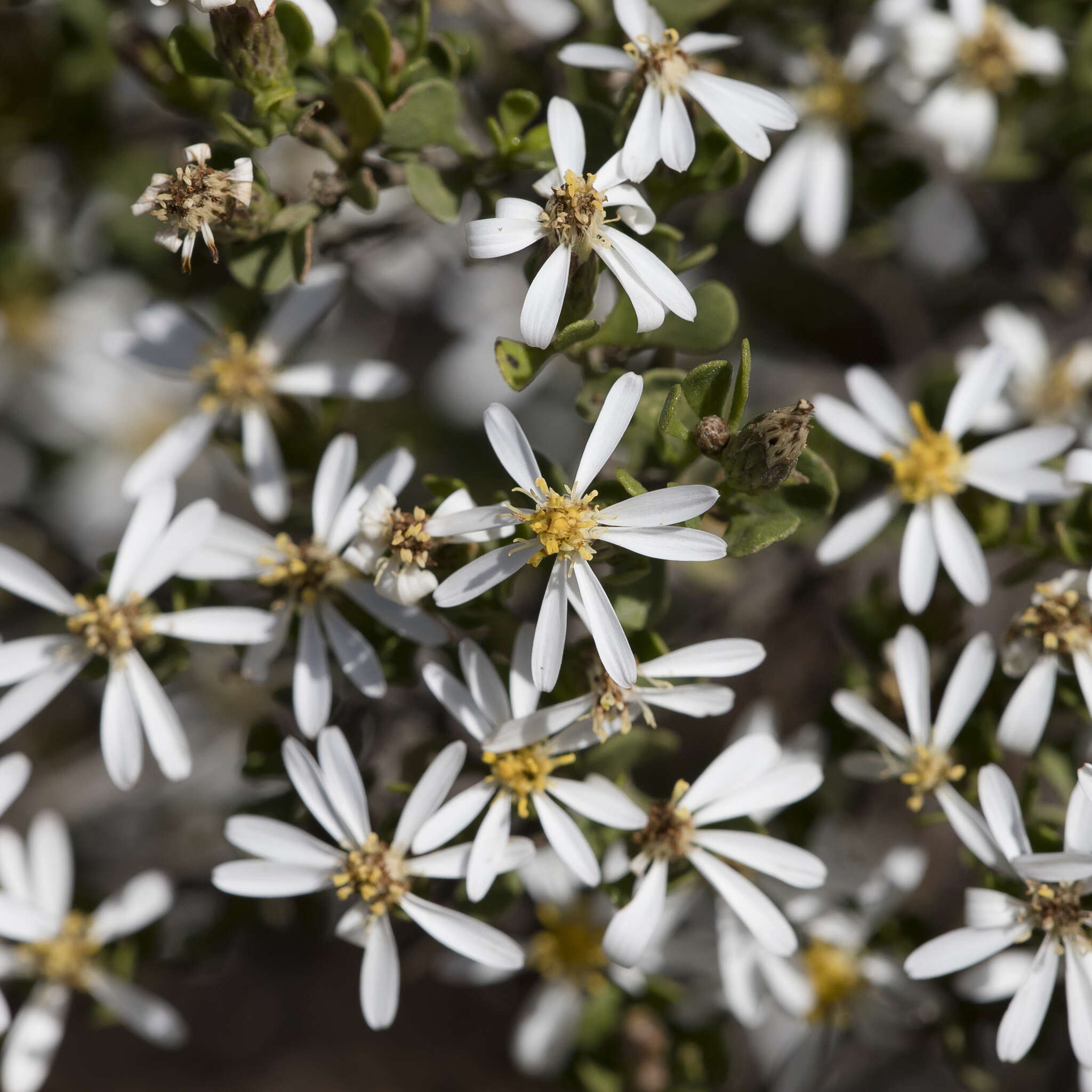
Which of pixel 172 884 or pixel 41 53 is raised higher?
pixel 41 53

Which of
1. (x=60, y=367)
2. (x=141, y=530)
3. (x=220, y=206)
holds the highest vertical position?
(x=60, y=367)

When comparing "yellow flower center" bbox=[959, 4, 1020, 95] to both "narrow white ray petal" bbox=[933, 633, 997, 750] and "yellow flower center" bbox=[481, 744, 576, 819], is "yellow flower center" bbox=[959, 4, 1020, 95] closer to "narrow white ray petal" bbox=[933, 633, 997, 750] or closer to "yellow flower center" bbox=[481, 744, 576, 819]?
"narrow white ray petal" bbox=[933, 633, 997, 750]

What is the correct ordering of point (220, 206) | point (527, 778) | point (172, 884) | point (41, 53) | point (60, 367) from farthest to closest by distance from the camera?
1. point (60, 367)
2. point (41, 53)
3. point (172, 884)
4. point (527, 778)
5. point (220, 206)

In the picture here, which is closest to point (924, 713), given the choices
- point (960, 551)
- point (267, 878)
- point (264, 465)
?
point (960, 551)

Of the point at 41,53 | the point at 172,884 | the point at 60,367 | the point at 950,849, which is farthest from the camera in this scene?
the point at 60,367

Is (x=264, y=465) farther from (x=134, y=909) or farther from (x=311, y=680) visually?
(x=134, y=909)

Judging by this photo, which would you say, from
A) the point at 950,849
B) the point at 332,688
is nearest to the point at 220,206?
the point at 332,688

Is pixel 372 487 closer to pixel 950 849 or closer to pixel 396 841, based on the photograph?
pixel 396 841

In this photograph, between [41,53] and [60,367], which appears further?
[60,367]
